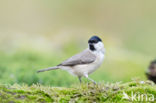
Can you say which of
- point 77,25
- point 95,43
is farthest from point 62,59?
point 77,25

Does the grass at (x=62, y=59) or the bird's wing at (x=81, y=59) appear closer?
the bird's wing at (x=81, y=59)

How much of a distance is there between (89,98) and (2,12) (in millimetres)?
18132

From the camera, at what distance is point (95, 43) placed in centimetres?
527

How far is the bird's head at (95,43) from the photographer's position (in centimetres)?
521

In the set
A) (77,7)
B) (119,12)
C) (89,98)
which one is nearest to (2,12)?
(77,7)

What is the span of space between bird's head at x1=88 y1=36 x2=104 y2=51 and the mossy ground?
4.83 feet

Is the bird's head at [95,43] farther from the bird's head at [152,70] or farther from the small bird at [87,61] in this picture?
the bird's head at [152,70]

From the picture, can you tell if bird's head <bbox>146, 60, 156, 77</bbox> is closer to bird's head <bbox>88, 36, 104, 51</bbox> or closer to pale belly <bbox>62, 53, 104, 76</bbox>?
bird's head <bbox>88, 36, 104, 51</bbox>

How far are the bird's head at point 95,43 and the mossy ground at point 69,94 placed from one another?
147 cm

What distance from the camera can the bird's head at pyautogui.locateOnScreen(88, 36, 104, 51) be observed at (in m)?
5.21

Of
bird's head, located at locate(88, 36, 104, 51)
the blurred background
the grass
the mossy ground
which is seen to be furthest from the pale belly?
the blurred background

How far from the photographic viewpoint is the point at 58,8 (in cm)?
2089

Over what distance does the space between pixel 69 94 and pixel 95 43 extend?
70.5 inches

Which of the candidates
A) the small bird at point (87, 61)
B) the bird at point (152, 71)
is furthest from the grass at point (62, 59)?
the small bird at point (87, 61)
